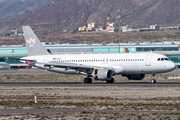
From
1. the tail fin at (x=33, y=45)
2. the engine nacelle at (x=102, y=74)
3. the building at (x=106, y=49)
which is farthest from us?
the building at (x=106, y=49)

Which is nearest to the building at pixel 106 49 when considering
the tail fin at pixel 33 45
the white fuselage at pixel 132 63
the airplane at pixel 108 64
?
the tail fin at pixel 33 45

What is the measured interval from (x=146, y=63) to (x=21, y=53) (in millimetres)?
93181

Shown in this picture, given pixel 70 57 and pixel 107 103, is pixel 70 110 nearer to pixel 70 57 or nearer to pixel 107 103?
pixel 107 103

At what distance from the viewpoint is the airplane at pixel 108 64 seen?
161 feet

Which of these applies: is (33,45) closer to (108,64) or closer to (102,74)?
(108,64)

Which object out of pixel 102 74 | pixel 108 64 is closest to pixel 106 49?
pixel 108 64

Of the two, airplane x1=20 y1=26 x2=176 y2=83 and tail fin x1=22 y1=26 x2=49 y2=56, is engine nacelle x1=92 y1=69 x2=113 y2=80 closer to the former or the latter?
airplane x1=20 y1=26 x2=176 y2=83

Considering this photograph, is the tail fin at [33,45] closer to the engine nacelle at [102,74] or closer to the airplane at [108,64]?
the airplane at [108,64]

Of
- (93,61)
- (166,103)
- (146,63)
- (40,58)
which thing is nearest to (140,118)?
(166,103)

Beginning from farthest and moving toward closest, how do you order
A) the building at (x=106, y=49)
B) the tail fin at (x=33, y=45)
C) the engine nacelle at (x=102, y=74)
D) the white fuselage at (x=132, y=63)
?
1. the building at (x=106, y=49)
2. the tail fin at (x=33, y=45)
3. the white fuselage at (x=132, y=63)
4. the engine nacelle at (x=102, y=74)

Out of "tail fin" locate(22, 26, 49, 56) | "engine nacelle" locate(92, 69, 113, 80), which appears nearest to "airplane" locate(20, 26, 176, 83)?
"engine nacelle" locate(92, 69, 113, 80)

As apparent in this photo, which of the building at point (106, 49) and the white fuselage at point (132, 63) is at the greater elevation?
the building at point (106, 49)

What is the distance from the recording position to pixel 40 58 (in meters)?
57.5

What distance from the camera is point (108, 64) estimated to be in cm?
5147
